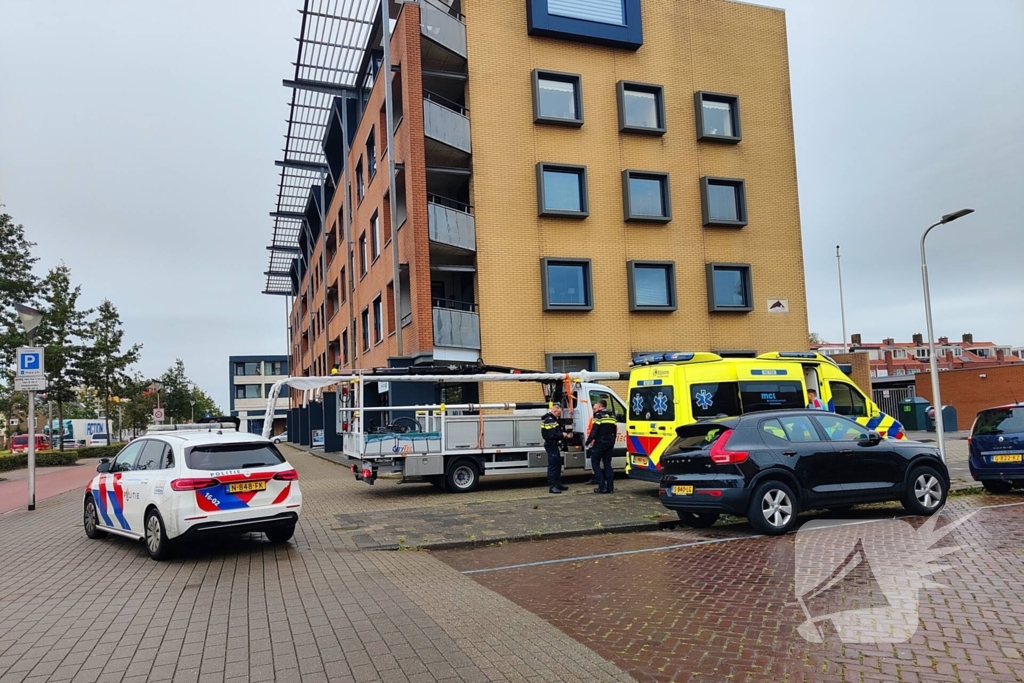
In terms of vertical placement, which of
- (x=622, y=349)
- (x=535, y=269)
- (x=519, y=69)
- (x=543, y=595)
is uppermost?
(x=519, y=69)

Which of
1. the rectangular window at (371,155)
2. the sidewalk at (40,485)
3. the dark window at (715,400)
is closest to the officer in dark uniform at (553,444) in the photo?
the dark window at (715,400)

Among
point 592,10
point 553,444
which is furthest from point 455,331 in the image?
point 592,10

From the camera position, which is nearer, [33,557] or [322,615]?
[322,615]

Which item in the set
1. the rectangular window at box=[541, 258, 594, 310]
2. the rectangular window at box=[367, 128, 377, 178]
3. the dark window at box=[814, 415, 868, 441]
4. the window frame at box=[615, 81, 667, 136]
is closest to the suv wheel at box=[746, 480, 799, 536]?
the dark window at box=[814, 415, 868, 441]

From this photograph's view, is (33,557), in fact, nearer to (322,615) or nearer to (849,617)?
(322,615)

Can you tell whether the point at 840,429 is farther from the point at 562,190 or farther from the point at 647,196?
the point at 647,196

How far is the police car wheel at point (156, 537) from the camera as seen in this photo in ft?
28.9

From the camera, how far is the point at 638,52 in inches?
982

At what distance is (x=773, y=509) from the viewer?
9.26 metres

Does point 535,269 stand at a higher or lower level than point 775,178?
lower

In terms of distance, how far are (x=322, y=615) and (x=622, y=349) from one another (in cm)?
1812

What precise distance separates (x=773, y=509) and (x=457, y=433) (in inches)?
282

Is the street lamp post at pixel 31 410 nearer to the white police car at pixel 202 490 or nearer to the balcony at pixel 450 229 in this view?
the white police car at pixel 202 490

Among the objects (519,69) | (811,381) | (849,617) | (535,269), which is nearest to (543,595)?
(849,617)
